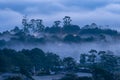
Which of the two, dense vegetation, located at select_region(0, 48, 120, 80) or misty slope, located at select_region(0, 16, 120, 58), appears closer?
dense vegetation, located at select_region(0, 48, 120, 80)

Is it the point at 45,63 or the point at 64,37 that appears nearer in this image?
the point at 45,63

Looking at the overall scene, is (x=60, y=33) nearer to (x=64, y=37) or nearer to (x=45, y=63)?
(x=64, y=37)

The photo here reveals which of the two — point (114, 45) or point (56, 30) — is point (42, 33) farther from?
point (114, 45)

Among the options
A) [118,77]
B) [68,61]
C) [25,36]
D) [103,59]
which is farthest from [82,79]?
[25,36]

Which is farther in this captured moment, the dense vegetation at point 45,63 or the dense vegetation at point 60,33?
the dense vegetation at point 60,33

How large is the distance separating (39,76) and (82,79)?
10450mm

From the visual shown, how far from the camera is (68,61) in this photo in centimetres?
5291

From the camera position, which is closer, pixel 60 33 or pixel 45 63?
pixel 45 63

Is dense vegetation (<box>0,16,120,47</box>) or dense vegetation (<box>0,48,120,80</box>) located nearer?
dense vegetation (<box>0,48,120,80</box>)

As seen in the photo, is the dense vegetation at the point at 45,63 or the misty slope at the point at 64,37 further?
the misty slope at the point at 64,37

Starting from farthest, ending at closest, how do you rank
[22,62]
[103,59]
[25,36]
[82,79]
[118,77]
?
1. [25,36]
2. [103,59]
3. [22,62]
4. [118,77]
5. [82,79]

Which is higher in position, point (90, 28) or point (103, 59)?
point (90, 28)

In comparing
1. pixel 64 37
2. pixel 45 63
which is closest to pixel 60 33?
pixel 64 37

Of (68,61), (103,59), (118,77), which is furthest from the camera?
(103,59)
